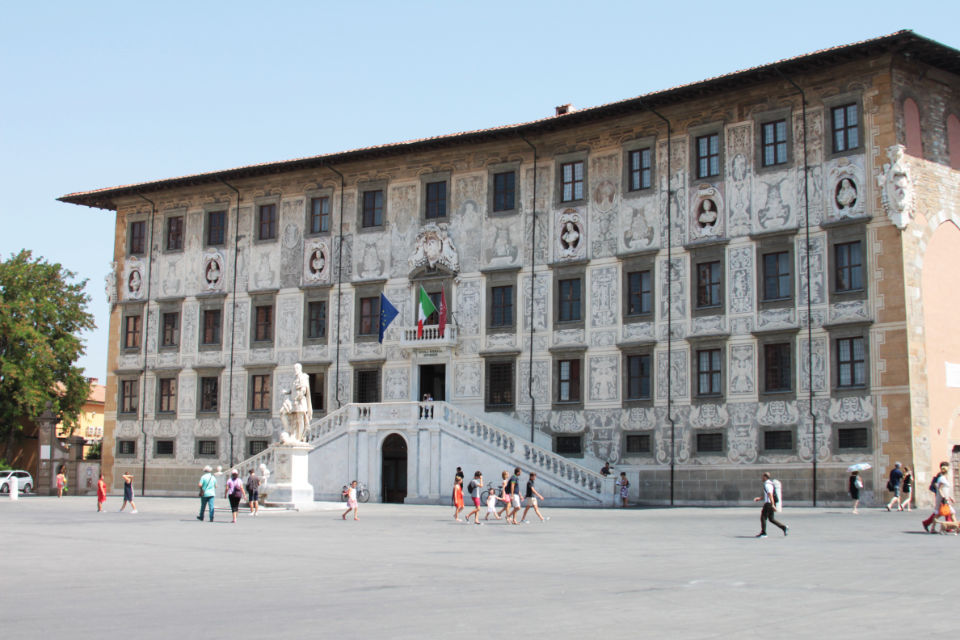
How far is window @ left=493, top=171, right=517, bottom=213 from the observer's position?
39.3m

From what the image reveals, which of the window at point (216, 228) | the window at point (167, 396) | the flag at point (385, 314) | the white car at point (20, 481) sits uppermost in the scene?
the window at point (216, 228)

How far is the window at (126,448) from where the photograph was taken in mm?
46406

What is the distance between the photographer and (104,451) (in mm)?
46844

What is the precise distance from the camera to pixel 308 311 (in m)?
42.9

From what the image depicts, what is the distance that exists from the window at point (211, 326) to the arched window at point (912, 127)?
86.8ft

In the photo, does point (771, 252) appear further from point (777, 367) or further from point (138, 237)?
point (138, 237)

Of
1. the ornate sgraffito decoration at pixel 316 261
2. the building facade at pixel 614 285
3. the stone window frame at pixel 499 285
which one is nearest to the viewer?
the building facade at pixel 614 285

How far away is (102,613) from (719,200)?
27126 millimetres

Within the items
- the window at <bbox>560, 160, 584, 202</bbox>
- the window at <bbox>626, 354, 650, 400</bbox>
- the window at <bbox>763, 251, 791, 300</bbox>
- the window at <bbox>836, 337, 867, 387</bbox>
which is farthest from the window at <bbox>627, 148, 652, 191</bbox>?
the window at <bbox>836, 337, 867, 387</bbox>

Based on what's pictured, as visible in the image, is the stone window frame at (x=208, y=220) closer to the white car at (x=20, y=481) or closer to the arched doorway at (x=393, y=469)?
the arched doorway at (x=393, y=469)

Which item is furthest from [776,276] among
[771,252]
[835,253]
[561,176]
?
[561,176]

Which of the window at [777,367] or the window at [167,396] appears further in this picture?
the window at [167,396]

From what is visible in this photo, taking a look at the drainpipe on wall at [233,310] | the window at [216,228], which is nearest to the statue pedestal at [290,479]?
the drainpipe on wall at [233,310]

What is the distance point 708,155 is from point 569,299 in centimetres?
661
